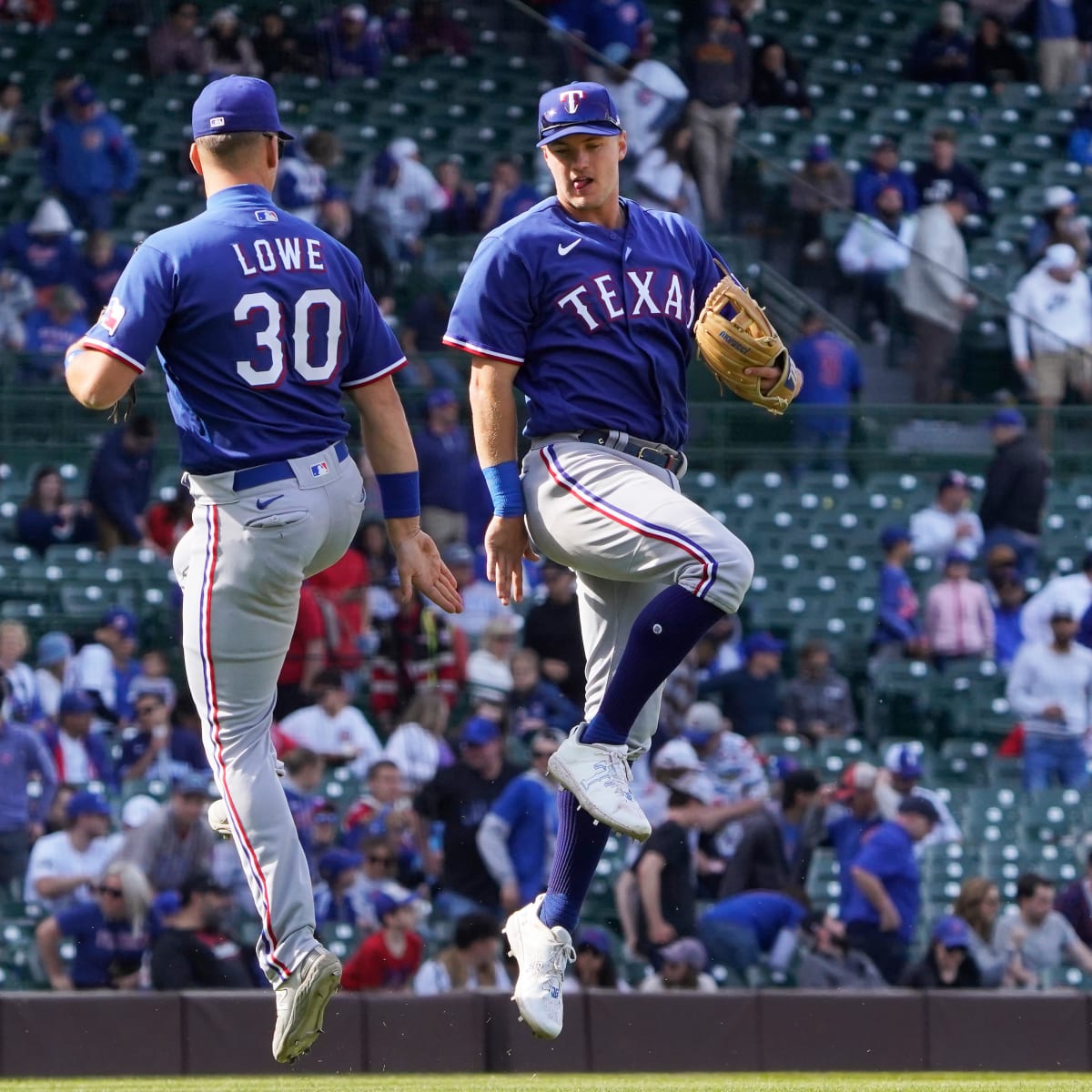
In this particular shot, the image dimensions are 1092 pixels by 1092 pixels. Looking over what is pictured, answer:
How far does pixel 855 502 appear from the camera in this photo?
10.7 meters

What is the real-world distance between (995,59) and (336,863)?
938 cm

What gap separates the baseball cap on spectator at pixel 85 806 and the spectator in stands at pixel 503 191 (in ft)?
13.4

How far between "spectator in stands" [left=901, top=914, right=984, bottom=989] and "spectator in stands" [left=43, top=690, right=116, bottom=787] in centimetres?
379

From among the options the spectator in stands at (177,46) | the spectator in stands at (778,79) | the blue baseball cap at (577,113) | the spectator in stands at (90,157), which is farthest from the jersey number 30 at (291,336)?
the spectator in stands at (778,79)

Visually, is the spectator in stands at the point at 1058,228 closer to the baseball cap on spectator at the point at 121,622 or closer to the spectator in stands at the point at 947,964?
the spectator in stands at the point at 947,964

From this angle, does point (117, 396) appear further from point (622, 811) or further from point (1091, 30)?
point (1091, 30)

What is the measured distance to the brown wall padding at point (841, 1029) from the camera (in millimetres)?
8875

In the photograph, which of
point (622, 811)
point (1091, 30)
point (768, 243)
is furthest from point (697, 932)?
point (1091, 30)

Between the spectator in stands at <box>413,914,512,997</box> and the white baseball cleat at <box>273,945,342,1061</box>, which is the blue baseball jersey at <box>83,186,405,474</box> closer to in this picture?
the white baseball cleat at <box>273,945,342,1061</box>

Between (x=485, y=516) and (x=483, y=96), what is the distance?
2625mm

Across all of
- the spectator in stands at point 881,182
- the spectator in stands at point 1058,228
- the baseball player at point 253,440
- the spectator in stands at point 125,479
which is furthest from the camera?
the spectator in stands at point 1058,228

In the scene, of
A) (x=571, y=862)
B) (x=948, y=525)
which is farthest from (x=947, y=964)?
(x=571, y=862)

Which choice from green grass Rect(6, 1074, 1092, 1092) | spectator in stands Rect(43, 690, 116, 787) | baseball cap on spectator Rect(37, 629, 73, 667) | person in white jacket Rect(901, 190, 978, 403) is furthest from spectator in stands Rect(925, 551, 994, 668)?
baseball cap on spectator Rect(37, 629, 73, 667)

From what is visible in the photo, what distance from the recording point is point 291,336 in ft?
16.5
